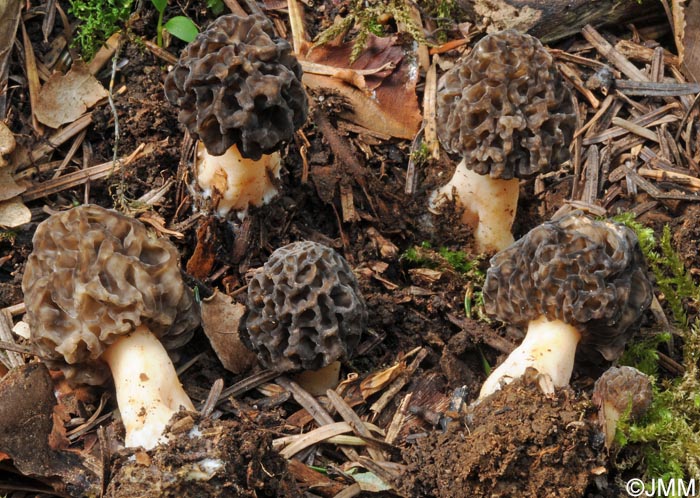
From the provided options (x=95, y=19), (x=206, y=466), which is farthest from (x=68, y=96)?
(x=206, y=466)

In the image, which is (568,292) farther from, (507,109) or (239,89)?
(239,89)

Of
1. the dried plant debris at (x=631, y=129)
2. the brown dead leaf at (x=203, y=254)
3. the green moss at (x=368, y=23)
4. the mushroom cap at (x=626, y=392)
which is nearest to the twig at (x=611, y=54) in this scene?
the dried plant debris at (x=631, y=129)

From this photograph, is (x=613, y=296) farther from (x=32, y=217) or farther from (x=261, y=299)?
(x=32, y=217)

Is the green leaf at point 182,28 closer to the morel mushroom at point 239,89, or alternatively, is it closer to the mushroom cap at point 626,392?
the morel mushroom at point 239,89

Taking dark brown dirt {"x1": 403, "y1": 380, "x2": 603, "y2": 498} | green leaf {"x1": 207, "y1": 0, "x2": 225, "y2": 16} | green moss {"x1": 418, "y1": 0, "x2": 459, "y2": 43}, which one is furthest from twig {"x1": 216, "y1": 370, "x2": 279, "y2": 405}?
green moss {"x1": 418, "y1": 0, "x2": 459, "y2": 43}

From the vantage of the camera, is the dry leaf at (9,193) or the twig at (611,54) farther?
the twig at (611,54)

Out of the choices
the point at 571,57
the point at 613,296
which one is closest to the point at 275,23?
the point at 571,57
